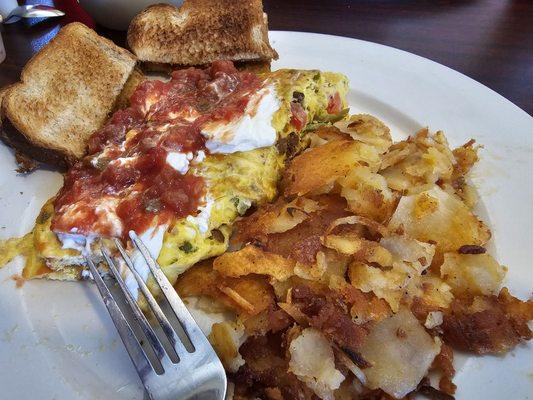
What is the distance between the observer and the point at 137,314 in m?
1.54

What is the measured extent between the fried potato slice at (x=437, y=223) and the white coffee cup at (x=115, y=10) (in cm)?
250

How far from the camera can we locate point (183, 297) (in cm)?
174

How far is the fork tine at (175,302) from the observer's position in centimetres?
143

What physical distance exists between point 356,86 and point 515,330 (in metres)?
1.60

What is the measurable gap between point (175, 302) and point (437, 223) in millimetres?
1020

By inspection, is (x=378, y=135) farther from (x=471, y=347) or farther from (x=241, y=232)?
A: (x=471, y=347)

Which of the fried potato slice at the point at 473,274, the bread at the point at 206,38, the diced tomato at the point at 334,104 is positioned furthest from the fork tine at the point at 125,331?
the bread at the point at 206,38

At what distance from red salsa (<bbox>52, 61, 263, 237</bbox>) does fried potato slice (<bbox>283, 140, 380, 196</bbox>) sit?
1.21 feet

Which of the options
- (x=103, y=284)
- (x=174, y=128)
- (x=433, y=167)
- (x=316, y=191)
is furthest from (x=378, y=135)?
(x=103, y=284)

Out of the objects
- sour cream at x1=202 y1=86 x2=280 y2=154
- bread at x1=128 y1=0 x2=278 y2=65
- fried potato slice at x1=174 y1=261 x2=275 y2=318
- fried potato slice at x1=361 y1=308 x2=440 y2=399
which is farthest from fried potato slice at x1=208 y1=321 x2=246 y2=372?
bread at x1=128 y1=0 x2=278 y2=65

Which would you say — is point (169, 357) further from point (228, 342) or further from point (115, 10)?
point (115, 10)

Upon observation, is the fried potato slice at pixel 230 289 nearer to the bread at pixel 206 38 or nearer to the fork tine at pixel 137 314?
the fork tine at pixel 137 314

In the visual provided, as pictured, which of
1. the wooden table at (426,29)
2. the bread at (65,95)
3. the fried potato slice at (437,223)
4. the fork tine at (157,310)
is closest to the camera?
the fork tine at (157,310)

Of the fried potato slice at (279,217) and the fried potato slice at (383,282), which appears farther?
the fried potato slice at (279,217)
